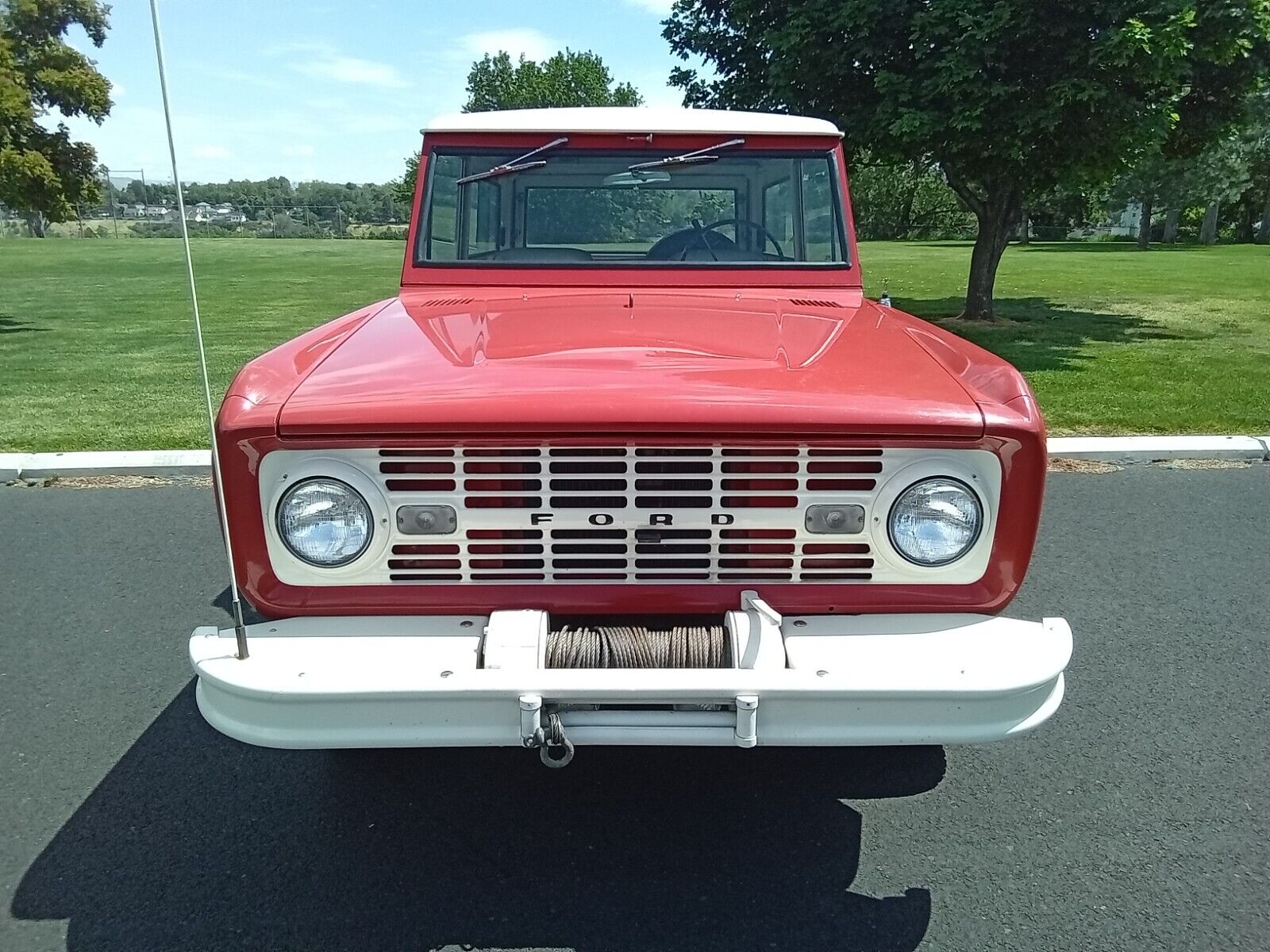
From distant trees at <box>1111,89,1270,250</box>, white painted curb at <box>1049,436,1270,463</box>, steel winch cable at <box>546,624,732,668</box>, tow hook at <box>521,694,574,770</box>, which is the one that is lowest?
white painted curb at <box>1049,436,1270,463</box>

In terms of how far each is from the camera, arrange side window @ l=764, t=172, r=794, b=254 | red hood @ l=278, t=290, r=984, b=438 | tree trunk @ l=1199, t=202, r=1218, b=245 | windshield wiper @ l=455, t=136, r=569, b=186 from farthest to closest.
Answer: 1. tree trunk @ l=1199, t=202, r=1218, b=245
2. side window @ l=764, t=172, r=794, b=254
3. windshield wiper @ l=455, t=136, r=569, b=186
4. red hood @ l=278, t=290, r=984, b=438

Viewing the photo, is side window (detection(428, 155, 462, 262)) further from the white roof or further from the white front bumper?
Result: the white front bumper

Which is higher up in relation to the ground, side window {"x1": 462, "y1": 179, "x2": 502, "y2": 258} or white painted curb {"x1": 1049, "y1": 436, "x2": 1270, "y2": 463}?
side window {"x1": 462, "y1": 179, "x2": 502, "y2": 258}

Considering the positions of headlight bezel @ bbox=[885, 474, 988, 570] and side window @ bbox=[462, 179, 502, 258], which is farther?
side window @ bbox=[462, 179, 502, 258]

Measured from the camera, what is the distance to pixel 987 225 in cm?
1118

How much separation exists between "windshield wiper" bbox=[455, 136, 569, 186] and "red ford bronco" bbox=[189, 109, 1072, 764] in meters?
1.24

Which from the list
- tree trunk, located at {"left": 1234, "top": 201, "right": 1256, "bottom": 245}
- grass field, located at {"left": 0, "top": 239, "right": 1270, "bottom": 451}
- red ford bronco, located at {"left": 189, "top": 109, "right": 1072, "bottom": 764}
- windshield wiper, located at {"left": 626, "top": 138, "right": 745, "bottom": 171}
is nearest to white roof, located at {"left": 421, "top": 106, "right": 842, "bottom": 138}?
windshield wiper, located at {"left": 626, "top": 138, "right": 745, "bottom": 171}

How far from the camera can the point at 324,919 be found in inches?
90.2

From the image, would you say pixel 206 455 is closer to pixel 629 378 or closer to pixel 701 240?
pixel 701 240

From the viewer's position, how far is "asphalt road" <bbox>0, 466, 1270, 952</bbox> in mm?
2266

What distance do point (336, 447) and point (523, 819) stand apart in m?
1.19

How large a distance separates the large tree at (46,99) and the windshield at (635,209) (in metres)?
9.10

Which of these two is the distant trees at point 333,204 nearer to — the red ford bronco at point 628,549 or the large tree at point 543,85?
the large tree at point 543,85

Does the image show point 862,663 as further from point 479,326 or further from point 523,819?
point 479,326
